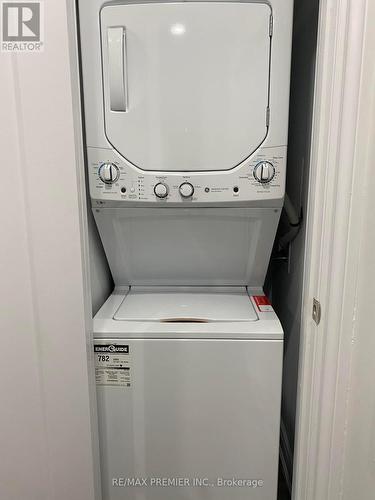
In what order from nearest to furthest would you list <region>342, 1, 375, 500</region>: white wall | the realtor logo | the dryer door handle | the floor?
<region>342, 1, 375, 500</region>: white wall → the realtor logo → the dryer door handle → the floor

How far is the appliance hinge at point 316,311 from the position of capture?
885mm

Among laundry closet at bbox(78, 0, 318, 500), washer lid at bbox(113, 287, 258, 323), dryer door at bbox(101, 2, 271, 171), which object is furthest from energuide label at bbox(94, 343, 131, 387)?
dryer door at bbox(101, 2, 271, 171)

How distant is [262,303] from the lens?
1.33 metres

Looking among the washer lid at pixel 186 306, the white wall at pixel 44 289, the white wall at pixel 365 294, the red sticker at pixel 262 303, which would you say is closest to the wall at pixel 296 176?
the red sticker at pixel 262 303

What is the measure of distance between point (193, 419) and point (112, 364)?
32 cm

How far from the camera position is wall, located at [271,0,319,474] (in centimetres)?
131

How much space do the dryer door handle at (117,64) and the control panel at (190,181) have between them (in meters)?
0.17

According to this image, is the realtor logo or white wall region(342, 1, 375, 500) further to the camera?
the realtor logo

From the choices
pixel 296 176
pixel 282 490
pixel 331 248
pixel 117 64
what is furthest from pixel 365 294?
pixel 282 490

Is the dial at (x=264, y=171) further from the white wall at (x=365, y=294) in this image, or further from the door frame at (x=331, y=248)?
the white wall at (x=365, y=294)

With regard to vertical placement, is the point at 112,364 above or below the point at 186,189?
below

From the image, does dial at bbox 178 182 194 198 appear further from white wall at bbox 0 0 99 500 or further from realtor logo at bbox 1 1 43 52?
realtor logo at bbox 1 1 43 52

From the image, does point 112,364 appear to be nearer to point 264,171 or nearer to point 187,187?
point 187,187

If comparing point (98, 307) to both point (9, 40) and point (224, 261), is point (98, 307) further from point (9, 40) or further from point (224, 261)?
point (9, 40)
